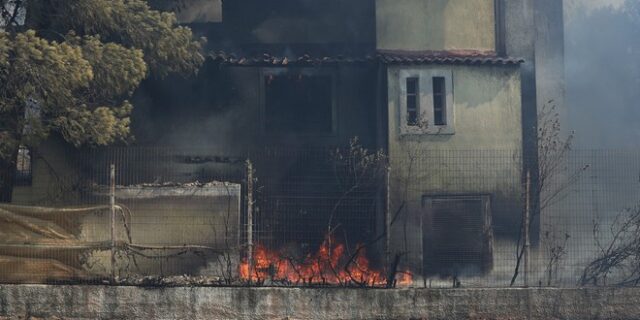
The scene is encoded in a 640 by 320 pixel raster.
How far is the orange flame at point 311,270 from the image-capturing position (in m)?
11.6

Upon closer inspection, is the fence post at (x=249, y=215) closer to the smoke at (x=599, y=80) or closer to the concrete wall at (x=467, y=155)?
the concrete wall at (x=467, y=155)

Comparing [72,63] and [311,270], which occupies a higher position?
[72,63]

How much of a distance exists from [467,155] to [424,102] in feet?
5.95

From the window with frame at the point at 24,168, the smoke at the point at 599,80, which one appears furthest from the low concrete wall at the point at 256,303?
the smoke at the point at 599,80

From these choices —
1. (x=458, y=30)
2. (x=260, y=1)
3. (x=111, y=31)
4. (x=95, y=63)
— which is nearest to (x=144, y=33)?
(x=111, y=31)

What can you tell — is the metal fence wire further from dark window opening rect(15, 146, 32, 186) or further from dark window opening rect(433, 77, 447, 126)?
dark window opening rect(433, 77, 447, 126)

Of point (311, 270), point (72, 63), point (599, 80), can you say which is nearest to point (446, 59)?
point (311, 270)

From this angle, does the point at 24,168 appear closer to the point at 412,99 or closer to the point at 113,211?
the point at 113,211

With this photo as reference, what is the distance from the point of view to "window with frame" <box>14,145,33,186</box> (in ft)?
45.5

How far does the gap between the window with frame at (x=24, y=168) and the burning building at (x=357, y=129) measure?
102 millimetres

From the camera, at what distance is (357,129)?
16469 millimetres

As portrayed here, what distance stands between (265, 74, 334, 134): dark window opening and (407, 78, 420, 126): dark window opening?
2.08m

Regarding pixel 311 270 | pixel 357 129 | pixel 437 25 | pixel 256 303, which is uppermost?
pixel 437 25

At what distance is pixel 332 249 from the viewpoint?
41.3 ft
